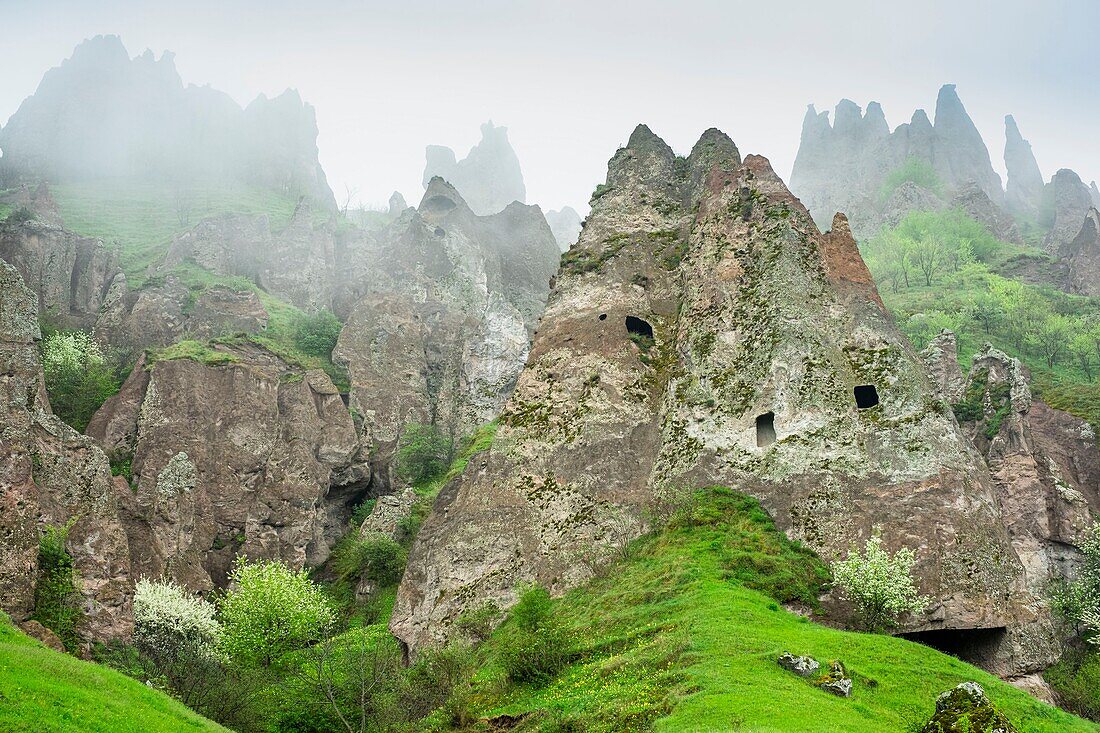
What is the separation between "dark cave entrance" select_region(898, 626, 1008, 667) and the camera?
28953 mm

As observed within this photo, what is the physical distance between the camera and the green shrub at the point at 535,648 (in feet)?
83.9

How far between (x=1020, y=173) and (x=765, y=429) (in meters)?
196

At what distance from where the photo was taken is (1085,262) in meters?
102

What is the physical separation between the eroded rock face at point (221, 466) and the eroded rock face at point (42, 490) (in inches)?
249

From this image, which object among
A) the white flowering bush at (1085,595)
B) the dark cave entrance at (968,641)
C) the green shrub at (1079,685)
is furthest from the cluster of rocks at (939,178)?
the dark cave entrance at (968,641)

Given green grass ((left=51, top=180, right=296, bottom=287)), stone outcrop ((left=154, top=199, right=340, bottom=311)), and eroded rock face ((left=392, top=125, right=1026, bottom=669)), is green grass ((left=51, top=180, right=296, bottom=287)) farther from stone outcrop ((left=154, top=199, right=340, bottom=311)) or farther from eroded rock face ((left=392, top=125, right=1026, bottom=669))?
eroded rock face ((left=392, top=125, right=1026, bottom=669))

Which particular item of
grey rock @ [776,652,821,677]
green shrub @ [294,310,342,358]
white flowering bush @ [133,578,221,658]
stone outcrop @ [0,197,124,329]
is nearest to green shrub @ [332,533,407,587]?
white flowering bush @ [133,578,221,658]

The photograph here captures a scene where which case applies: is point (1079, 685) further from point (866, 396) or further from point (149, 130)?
point (149, 130)

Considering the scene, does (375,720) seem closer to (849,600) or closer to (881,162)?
(849,600)

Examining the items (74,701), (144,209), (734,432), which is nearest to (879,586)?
(734,432)

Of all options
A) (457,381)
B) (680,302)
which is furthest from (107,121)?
(680,302)

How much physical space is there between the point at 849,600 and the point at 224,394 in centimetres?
5078

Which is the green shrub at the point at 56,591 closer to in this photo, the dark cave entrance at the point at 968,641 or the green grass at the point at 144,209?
the dark cave entrance at the point at 968,641

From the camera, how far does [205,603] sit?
48250 mm
